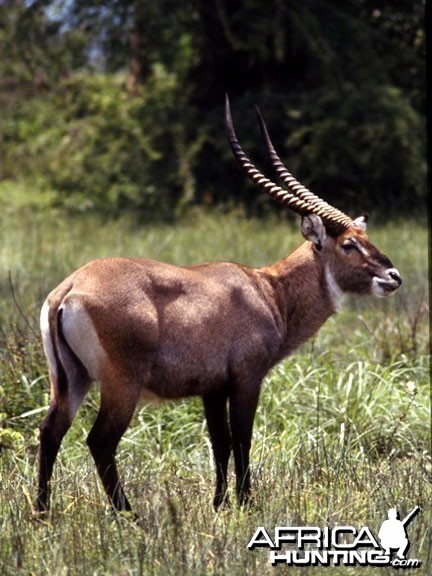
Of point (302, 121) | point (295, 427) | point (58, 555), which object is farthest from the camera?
point (302, 121)

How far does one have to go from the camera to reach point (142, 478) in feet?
→ 17.7

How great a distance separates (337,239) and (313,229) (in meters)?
0.15

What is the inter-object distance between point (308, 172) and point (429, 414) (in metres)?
8.45

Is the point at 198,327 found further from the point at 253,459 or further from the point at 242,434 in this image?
the point at 253,459

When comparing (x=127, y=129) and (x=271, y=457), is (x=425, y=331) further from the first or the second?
(x=127, y=129)

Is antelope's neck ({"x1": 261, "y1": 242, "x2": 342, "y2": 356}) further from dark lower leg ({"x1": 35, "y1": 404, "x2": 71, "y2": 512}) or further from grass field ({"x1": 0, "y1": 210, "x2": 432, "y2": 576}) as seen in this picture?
dark lower leg ({"x1": 35, "y1": 404, "x2": 71, "y2": 512})

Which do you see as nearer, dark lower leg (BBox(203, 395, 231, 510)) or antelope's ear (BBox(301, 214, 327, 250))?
dark lower leg (BBox(203, 395, 231, 510))

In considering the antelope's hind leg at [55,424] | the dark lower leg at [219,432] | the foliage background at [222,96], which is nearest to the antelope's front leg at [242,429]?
the dark lower leg at [219,432]

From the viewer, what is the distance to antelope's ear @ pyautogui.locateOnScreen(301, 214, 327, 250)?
5.46 metres

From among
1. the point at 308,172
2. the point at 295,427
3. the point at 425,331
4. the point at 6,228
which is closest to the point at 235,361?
the point at 295,427

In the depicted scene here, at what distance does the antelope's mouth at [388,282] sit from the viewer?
217 inches

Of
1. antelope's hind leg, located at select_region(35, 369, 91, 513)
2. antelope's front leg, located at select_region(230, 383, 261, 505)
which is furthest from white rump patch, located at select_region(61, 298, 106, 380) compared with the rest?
antelope's front leg, located at select_region(230, 383, 261, 505)

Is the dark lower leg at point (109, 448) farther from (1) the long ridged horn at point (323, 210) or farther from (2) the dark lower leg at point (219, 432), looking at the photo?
(1) the long ridged horn at point (323, 210)

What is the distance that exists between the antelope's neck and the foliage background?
859 centimetres
